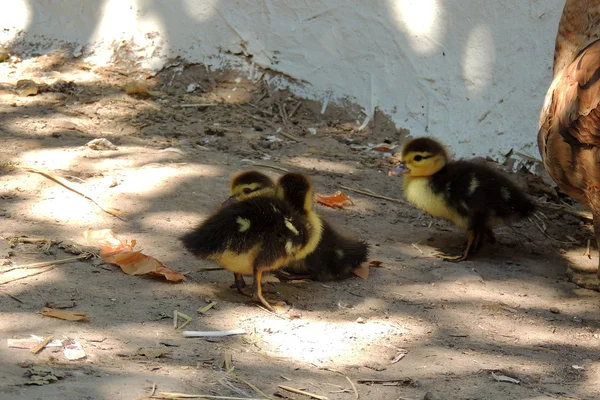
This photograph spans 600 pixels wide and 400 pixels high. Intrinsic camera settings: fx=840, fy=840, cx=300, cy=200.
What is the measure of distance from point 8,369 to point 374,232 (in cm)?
326

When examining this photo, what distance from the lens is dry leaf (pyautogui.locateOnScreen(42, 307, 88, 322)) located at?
4.07 metres

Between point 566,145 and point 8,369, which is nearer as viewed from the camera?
point 8,369

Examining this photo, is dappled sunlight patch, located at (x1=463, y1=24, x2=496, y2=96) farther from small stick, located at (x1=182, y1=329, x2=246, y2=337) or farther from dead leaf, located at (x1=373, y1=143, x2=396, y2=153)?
small stick, located at (x1=182, y1=329, x2=246, y2=337)

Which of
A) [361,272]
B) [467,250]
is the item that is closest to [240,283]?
[361,272]

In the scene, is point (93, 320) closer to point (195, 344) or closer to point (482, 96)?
point (195, 344)

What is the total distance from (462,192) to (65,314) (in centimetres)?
283

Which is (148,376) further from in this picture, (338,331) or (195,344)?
(338,331)

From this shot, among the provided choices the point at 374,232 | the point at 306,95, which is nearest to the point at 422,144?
the point at 374,232

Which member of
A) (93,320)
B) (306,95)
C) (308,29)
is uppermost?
(308,29)

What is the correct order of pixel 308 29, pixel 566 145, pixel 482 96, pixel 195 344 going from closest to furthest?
pixel 195 344 < pixel 566 145 < pixel 482 96 < pixel 308 29

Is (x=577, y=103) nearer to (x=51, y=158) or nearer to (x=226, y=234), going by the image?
(x=226, y=234)

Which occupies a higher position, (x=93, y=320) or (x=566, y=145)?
(x=566, y=145)

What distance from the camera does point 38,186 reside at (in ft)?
19.3

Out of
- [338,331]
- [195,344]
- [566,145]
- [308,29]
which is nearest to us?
[195,344]
